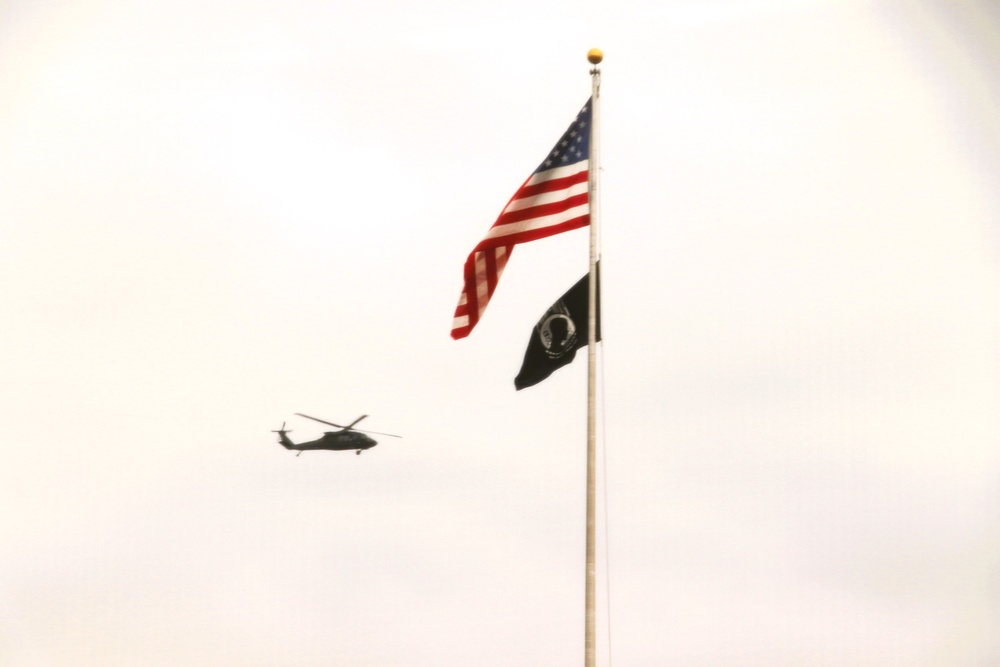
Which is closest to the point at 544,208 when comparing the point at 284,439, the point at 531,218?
the point at 531,218

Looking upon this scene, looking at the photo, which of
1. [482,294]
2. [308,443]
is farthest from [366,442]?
[482,294]

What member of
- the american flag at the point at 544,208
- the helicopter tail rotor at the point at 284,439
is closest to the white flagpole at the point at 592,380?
the american flag at the point at 544,208

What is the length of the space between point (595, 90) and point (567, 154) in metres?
1.76

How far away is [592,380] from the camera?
25.3 m

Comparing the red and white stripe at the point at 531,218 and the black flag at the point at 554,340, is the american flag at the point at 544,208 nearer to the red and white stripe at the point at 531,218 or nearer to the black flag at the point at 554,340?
the red and white stripe at the point at 531,218

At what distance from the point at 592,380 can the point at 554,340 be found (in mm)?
1705

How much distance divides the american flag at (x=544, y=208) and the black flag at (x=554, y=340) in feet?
5.12

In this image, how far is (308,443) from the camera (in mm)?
83438

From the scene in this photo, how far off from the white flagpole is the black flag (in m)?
0.30

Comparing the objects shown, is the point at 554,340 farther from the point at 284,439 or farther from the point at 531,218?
the point at 284,439

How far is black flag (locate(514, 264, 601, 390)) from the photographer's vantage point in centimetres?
2644

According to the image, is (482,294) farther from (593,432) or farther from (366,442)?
(366,442)

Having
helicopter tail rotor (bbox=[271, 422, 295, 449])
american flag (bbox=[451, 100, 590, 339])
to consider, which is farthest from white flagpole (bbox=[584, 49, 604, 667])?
helicopter tail rotor (bbox=[271, 422, 295, 449])

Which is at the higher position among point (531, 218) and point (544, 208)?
point (544, 208)
